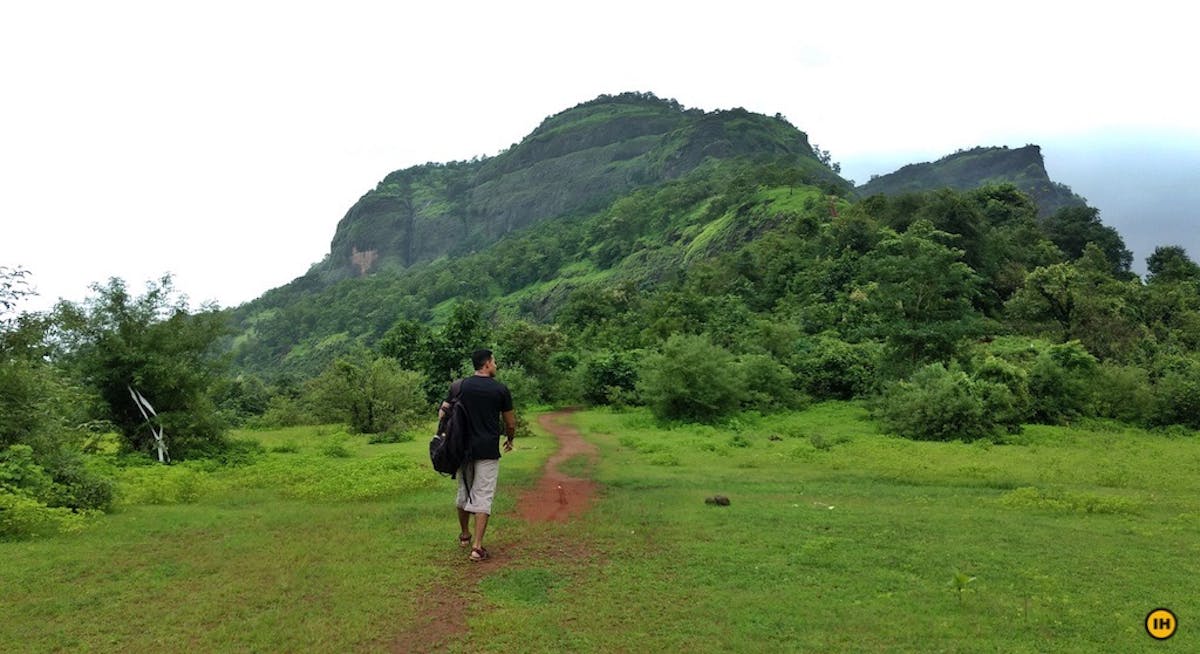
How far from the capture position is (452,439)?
7.73 meters

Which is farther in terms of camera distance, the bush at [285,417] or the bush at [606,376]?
the bush at [606,376]

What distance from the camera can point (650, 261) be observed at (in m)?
86.6

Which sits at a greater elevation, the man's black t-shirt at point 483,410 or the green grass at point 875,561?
the man's black t-shirt at point 483,410

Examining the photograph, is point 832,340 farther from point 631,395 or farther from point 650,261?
point 650,261

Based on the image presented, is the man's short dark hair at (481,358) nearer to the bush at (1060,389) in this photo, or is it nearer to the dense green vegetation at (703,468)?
the dense green vegetation at (703,468)

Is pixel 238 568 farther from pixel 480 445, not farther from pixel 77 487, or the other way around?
pixel 77 487

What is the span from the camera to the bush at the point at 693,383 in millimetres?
25359

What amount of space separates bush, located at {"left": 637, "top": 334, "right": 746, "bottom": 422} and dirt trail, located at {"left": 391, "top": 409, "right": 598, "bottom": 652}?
10.9 m

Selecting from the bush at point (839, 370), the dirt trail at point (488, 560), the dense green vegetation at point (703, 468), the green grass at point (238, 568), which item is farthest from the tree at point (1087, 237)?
the green grass at point (238, 568)

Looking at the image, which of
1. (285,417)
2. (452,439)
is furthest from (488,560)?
(285,417)

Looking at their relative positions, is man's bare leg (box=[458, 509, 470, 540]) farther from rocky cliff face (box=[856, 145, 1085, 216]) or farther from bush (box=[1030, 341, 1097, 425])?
rocky cliff face (box=[856, 145, 1085, 216])

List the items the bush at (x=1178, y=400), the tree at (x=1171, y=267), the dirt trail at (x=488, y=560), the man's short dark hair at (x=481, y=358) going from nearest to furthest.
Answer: the dirt trail at (x=488, y=560) → the man's short dark hair at (x=481, y=358) → the bush at (x=1178, y=400) → the tree at (x=1171, y=267)

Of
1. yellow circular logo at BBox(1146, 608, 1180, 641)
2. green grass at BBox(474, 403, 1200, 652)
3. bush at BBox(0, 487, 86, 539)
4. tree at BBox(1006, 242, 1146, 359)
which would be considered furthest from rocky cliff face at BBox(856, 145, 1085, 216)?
bush at BBox(0, 487, 86, 539)

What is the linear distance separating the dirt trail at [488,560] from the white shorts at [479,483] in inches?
24.4
